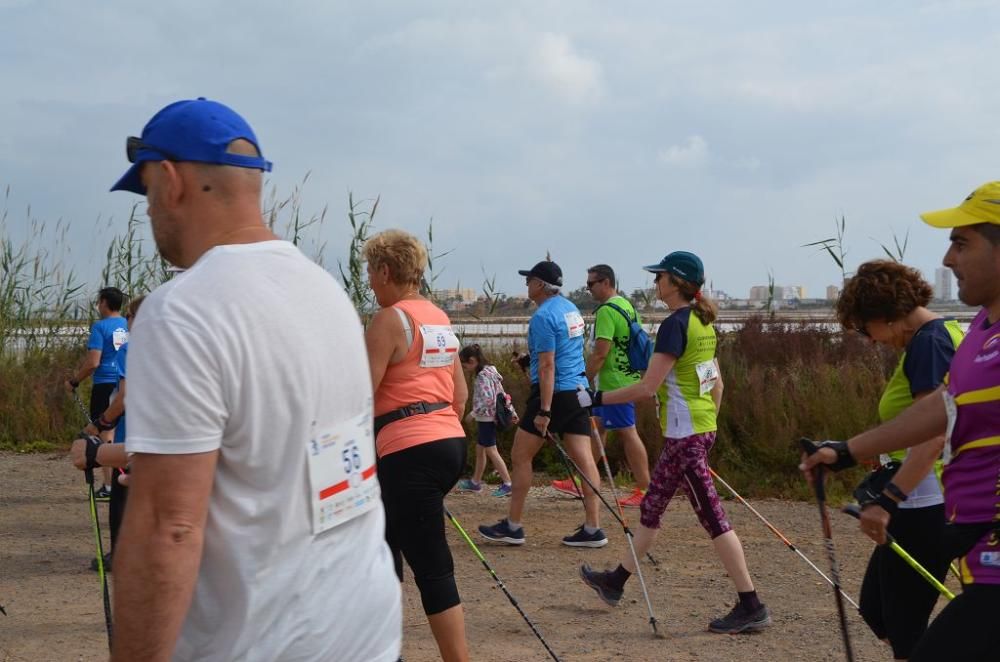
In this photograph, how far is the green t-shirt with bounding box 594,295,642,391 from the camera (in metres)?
8.80

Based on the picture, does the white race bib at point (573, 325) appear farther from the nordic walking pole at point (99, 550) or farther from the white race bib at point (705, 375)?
the nordic walking pole at point (99, 550)

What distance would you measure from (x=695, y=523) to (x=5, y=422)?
8822 millimetres

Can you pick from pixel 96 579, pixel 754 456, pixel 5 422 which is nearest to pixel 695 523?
pixel 754 456

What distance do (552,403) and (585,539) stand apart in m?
1.03

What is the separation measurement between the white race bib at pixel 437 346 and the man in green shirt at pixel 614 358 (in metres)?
4.37

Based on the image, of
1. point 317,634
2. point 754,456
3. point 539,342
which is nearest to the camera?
point 317,634

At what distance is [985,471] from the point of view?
9.48ft

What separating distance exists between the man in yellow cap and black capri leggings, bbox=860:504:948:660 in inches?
32.5

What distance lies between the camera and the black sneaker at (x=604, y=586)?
6098 millimetres

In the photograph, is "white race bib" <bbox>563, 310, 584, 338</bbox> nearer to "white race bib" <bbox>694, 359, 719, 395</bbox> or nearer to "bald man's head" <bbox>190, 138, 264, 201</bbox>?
"white race bib" <bbox>694, 359, 719, 395</bbox>

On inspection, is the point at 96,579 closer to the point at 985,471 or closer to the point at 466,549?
the point at 466,549

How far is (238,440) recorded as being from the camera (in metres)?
1.88

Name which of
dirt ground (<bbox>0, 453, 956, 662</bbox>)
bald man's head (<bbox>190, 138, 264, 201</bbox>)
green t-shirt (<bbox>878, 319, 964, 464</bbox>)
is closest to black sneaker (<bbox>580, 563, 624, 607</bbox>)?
dirt ground (<bbox>0, 453, 956, 662</bbox>)

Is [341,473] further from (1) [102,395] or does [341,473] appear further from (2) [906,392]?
(1) [102,395]
